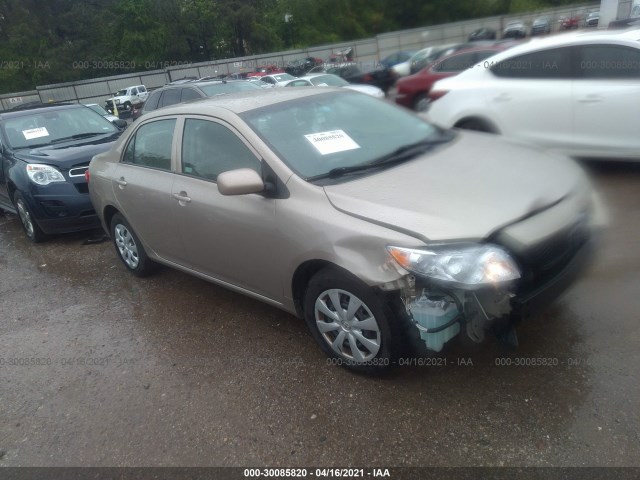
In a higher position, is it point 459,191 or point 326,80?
point 459,191

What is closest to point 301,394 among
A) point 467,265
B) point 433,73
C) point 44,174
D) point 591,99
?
point 467,265

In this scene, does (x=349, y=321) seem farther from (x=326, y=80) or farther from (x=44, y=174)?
(x=326, y=80)

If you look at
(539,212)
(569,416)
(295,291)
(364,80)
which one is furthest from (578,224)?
(364,80)

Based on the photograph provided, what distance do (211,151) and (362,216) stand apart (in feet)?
4.62

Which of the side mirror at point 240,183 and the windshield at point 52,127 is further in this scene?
the windshield at point 52,127

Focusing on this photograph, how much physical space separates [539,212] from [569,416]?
1.02 m

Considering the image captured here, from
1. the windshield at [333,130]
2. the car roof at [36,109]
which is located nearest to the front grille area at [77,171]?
the car roof at [36,109]

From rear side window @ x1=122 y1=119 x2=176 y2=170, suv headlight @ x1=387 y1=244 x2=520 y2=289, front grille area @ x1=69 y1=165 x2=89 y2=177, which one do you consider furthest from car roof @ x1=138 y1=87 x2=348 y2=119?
A: front grille area @ x1=69 y1=165 x2=89 y2=177

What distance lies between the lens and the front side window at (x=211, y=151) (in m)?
3.34

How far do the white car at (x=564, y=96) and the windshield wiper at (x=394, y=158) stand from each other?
7.64 ft

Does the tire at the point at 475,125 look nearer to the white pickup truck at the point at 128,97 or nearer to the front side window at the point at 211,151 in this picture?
the front side window at the point at 211,151

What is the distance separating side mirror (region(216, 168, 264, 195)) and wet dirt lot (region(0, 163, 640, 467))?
111cm

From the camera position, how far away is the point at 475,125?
611 cm

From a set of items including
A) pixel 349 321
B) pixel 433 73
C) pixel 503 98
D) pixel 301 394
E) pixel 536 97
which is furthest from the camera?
pixel 433 73
